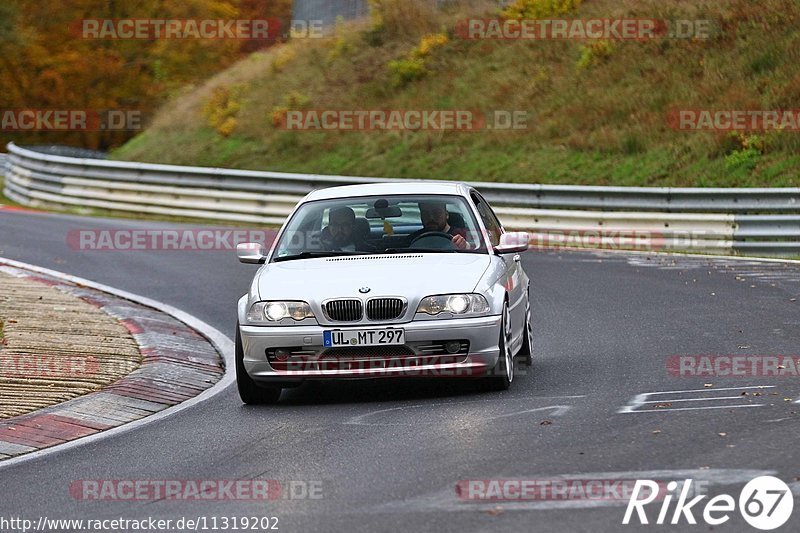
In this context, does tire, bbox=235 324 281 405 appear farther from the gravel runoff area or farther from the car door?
the car door

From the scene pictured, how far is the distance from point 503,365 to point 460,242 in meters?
1.24

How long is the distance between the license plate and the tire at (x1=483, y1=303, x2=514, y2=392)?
0.74 meters

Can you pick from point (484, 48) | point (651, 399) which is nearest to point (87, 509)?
point (651, 399)

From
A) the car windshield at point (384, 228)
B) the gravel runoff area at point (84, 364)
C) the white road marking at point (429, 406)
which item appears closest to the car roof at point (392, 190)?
the car windshield at point (384, 228)

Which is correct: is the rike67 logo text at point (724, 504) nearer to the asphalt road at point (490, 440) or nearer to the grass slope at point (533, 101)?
the asphalt road at point (490, 440)

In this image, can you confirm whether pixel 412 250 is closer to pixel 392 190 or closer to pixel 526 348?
pixel 392 190

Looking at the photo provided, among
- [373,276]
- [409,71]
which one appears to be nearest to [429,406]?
[373,276]

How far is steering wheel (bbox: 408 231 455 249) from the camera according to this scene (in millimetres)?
10734

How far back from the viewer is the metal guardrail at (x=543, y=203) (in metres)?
20.8

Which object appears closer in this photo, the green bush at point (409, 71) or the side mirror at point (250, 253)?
the side mirror at point (250, 253)

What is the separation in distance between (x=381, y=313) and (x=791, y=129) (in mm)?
17450

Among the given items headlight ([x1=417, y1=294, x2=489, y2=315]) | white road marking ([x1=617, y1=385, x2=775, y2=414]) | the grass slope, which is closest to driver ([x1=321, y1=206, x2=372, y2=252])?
headlight ([x1=417, y1=294, x2=489, y2=315])

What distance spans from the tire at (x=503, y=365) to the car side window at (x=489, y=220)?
108 centimetres

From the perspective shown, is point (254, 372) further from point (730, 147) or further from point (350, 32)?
point (350, 32)
